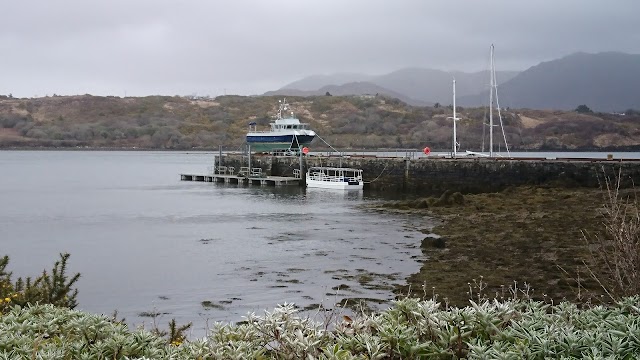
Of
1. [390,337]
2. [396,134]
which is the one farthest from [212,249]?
A: [396,134]

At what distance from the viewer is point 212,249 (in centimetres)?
2703

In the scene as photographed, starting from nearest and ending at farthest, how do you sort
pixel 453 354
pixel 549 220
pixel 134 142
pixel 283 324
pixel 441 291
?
pixel 453 354 → pixel 283 324 → pixel 441 291 → pixel 549 220 → pixel 134 142

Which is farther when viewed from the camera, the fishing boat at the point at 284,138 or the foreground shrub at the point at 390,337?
the fishing boat at the point at 284,138

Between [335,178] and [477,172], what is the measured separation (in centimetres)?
1418

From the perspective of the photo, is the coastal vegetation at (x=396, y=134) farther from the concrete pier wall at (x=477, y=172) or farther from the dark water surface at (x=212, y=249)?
the dark water surface at (x=212, y=249)

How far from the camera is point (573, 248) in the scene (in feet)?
67.7

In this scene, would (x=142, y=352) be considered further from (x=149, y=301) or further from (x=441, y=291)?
(x=149, y=301)

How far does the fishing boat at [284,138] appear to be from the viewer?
74.4m

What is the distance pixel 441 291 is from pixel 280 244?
41.7 ft

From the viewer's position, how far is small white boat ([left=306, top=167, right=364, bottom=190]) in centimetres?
5716

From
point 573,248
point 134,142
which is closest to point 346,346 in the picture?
point 573,248

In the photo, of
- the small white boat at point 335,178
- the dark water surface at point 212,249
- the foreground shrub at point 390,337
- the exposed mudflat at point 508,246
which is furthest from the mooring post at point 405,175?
the foreground shrub at point 390,337

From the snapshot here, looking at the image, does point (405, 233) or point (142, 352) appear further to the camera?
point (405, 233)

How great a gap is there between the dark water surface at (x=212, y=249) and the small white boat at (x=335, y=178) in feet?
16.4
